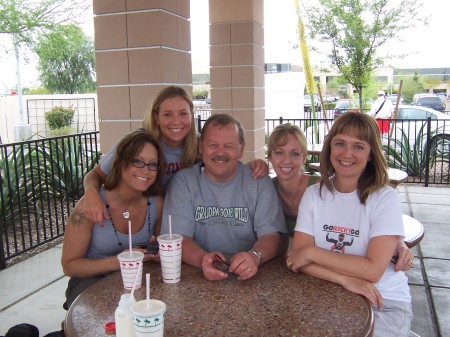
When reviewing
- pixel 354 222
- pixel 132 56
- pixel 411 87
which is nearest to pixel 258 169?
pixel 354 222

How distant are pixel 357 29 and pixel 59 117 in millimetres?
12709

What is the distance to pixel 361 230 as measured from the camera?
191 centimetres

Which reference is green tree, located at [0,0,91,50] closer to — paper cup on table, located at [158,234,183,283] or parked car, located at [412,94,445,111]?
paper cup on table, located at [158,234,183,283]

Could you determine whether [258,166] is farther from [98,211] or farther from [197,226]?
[98,211]

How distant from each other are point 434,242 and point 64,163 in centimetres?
469

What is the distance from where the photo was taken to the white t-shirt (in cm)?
187

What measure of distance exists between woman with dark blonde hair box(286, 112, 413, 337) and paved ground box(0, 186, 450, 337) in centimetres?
134

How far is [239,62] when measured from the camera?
17.9 ft

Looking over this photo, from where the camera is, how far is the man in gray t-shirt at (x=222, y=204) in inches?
82.8

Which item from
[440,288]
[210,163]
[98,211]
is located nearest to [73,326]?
[98,211]

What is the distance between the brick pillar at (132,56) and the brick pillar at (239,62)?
7.25ft

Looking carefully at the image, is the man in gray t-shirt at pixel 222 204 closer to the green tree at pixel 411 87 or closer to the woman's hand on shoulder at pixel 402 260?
the woman's hand on shoulder at pixel 402 260

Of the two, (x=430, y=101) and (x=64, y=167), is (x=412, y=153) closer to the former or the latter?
(x=64, y=167)

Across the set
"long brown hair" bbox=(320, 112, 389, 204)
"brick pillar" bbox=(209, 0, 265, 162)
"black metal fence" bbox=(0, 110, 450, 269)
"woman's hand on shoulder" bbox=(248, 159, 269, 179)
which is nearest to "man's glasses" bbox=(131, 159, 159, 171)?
"woman's hand on shoulder" bbox=(248, 159, 269, 179)
